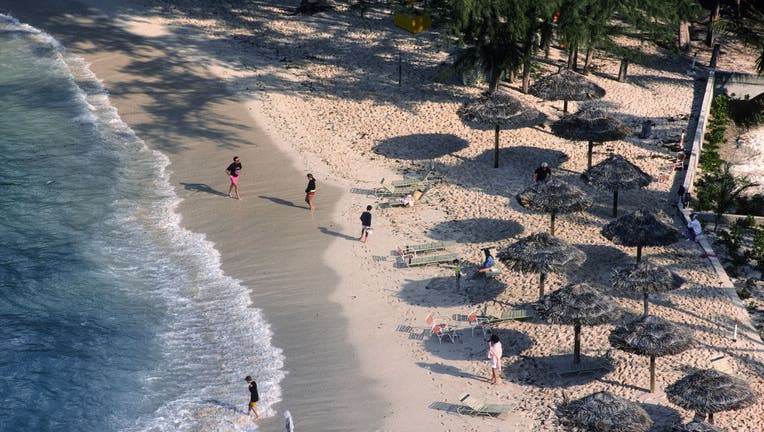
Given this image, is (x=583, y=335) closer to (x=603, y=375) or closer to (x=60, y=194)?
(x=603, y=375)

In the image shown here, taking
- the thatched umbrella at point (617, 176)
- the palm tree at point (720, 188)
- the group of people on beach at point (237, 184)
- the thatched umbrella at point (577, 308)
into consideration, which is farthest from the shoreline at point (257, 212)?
the palm tree at point (720, 188)

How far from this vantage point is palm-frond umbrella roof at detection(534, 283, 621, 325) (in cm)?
2025

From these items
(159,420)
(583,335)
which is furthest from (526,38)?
(159,420)

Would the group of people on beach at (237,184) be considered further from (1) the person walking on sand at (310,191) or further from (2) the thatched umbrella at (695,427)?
(2) the thatched umbrella at (695,427)

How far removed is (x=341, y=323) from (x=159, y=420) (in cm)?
528

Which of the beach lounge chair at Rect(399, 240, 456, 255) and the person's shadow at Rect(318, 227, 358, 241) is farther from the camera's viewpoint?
the person's shadow at Rect(318, 227, 358, 241)

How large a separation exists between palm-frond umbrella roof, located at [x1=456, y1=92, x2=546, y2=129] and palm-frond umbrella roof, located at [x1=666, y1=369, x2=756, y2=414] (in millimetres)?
14085

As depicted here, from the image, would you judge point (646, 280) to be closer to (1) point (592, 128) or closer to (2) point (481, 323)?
(2) point (481, 323)

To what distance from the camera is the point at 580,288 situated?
20703 millimetres

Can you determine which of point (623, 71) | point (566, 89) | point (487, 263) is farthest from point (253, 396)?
point (623, 71)

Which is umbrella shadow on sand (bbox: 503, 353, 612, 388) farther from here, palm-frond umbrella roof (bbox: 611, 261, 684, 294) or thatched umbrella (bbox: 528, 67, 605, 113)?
thatched umbrella (bbox: 528, 67, 605, 113)

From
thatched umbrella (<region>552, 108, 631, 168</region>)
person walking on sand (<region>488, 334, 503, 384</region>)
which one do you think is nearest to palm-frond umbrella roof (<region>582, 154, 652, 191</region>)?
thatched umbrella (<region>552, 108, 631, 168</region>)

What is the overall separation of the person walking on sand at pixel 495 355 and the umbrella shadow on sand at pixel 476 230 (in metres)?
6.68

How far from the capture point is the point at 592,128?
29781 millimetres
